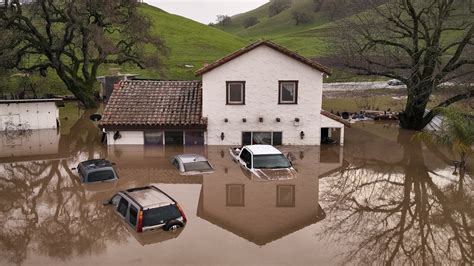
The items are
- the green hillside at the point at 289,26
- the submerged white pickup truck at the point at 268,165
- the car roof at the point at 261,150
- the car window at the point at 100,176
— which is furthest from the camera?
the green hillside at the point at 289,26

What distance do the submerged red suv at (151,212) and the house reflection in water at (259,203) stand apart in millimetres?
1739

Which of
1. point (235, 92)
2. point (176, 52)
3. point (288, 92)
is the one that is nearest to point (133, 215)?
point (235, 92)

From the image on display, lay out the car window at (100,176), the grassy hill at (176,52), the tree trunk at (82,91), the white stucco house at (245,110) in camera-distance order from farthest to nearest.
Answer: the grassy hill at (176,52) → the tree trunk at (82,91) → the white stucco house at (245,110) → the car window at (100,176)

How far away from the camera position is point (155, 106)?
1113 inches

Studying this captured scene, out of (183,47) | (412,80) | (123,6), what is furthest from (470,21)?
(183,47)

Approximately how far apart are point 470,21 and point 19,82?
44468mm

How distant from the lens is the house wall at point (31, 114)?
31844mm

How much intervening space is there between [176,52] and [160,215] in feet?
205

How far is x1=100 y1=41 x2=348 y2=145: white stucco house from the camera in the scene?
2697 cm

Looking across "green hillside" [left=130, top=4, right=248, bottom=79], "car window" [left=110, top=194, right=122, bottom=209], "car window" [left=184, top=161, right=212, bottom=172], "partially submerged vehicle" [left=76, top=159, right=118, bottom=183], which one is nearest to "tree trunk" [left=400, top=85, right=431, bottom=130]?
"car window" [left=184, top=161, right=212, bottom=172]

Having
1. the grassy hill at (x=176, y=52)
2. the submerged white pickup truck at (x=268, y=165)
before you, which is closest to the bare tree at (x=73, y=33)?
the grassy hill at (x=176, y=52)

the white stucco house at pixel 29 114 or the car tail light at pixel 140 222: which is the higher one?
the white stucco house at pixel 29 114

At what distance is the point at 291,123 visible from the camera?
90.7ft

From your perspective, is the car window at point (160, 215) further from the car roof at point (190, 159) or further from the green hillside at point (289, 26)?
the green hillside at point (289, 26)
